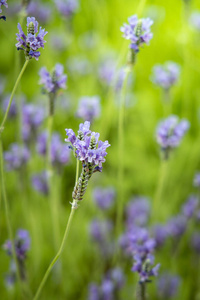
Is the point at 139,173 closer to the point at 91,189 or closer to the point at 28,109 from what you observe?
the point at 91,189

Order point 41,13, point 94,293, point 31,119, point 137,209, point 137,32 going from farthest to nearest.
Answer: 1. point 41,13
2. point 137,209
3. point 31,119
4. point 94,293
5. point 137,32

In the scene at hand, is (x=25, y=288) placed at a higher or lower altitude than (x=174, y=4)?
lower

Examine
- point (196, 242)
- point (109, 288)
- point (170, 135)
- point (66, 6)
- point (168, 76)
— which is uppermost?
point (66, 6)

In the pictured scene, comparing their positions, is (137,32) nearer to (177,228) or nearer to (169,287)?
(177,228)

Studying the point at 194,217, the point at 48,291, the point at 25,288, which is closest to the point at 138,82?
the point at 194,217

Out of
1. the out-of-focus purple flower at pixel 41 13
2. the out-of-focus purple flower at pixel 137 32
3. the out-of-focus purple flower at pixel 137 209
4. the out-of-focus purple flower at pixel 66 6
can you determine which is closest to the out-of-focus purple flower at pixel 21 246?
the out-of-focus purple flower at pixel 137 32

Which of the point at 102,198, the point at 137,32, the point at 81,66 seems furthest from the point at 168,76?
the point at 81,66

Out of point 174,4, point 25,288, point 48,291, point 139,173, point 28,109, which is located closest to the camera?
point 25,288

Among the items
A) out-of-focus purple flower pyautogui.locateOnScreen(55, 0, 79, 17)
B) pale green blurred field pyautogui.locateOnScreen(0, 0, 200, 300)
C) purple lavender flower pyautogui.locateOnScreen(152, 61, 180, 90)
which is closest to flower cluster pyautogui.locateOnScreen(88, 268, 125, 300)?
pale green blurred field pyautogui.locateOnScreen(0, 0, 200, 300)
